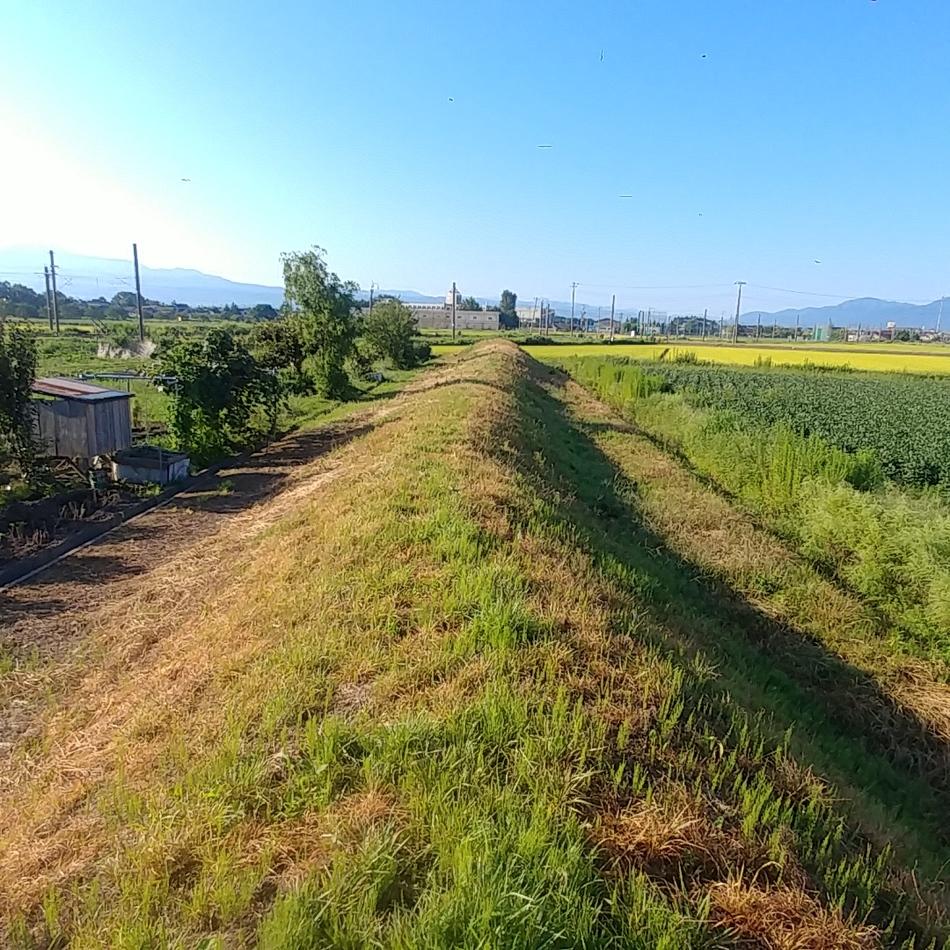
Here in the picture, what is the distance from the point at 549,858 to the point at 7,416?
12265 mm

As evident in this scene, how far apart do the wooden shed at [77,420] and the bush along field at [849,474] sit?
40.4ft

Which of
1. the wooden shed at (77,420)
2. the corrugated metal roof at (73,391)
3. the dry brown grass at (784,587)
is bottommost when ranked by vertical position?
the dry brown grass at (784,587)

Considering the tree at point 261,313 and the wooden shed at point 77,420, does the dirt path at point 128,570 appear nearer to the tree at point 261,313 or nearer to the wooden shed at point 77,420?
the wooden shed at point 77,420

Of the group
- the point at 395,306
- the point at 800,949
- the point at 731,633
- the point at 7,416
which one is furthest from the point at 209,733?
the point at 395,306

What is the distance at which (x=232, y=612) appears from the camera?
5.47 meters

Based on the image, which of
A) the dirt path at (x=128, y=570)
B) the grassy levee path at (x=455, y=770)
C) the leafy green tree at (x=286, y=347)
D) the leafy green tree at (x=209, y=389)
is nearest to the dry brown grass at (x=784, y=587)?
the grassy levee path at (x=455, y=770)

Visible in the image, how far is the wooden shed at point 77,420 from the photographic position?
38.4 feet

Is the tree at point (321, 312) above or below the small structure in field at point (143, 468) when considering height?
above

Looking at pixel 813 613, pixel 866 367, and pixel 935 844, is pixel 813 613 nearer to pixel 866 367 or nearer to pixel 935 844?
pixel 935 844

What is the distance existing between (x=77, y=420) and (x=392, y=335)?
30651mm

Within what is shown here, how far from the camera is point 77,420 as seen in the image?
11.8 m

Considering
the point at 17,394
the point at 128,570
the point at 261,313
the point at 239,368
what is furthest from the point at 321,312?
the point at 261,313

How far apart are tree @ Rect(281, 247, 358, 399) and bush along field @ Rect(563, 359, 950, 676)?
12102 mm

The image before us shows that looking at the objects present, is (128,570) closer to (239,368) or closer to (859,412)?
(239,368)
